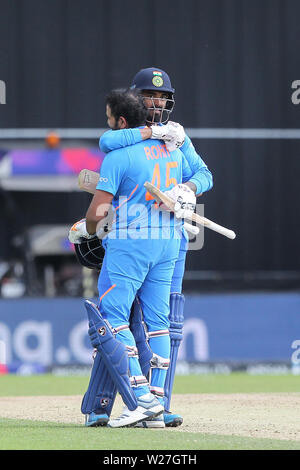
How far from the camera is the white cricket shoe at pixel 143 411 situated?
5.84 metres

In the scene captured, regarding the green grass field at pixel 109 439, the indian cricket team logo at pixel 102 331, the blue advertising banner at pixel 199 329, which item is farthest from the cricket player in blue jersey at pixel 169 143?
the blue advertising banner at pixel 199 329

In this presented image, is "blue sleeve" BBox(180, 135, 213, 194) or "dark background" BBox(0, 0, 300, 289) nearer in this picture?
"blue sleeve" BBox(180, 135, 213, 194)

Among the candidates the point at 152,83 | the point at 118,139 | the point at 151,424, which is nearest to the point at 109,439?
the point at 151,424

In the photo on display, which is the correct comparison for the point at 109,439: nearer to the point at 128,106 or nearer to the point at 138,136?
the point at 138,136

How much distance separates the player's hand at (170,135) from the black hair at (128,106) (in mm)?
114

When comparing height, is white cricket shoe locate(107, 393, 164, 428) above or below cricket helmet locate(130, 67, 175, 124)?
below

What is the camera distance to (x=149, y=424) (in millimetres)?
5949

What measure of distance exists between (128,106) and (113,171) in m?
0.43

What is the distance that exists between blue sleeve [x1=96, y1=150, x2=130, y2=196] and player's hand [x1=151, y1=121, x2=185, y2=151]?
25 cm

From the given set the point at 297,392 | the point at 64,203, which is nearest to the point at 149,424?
the point at 297,392

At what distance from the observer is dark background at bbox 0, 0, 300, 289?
1789 cm

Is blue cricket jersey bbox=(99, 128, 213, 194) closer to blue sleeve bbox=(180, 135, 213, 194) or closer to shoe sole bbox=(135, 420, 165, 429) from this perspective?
blue sleeve bbox=(180, 135, 213, 194)

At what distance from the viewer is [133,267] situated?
588 cm

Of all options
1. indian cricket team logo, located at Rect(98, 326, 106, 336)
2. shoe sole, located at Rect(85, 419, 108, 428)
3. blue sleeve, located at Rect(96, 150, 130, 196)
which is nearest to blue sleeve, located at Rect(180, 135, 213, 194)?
blue sleeve, located at Rect(96, 150, 130, 196)
